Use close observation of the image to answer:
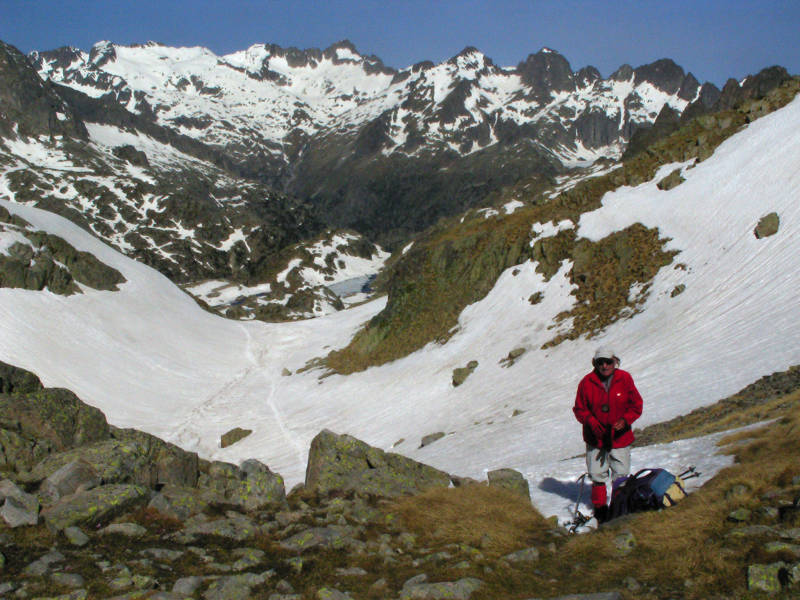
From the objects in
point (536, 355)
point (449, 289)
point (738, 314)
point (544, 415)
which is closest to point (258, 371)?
point (449, 289)

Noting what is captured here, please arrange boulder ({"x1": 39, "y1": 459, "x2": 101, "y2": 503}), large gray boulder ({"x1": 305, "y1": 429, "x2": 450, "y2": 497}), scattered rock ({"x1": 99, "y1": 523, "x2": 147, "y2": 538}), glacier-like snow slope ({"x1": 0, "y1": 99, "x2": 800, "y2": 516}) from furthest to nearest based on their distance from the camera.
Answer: glacier-like snow slope ({"x1": 0, "y1": 99, "x2": 800, "y2": 516})
large gray boulder ({"x1": 305, "y1": 429, "x2": 450, "y2": 497})
boulder ({"x1": 39, "y1": 459, "x2": 101, "y2": 503})
scattered rock ({"x1": 99, "y1": 523, "x2": 147, "y2": 538})

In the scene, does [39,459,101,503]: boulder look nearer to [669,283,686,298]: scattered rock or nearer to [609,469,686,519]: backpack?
[609,469,686,519]: backpack

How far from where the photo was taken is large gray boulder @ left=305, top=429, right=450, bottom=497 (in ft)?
43.7

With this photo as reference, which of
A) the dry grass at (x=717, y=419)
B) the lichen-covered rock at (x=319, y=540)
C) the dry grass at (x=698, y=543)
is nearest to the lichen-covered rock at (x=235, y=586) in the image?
the lichen-covered rock at (x=319, y=540)

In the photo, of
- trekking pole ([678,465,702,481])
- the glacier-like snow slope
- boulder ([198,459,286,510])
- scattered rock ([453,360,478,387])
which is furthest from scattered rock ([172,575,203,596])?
scattered rock ([453,360,478,387])

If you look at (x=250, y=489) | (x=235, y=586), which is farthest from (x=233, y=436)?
(x=235, y=586)

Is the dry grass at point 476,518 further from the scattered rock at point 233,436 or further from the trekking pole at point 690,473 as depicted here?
the scattered rock at point 233,436

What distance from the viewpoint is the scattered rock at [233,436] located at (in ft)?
136

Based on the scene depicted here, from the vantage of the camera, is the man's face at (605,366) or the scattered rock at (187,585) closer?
the scattered rock at (187,585)

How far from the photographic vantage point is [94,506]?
10367 mm

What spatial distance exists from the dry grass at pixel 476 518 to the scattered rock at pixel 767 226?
23.7 meters

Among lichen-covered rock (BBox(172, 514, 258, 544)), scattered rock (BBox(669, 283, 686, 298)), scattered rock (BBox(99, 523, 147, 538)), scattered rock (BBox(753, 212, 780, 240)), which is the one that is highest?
scattered rock (BBox(753, 212, 780, 240))

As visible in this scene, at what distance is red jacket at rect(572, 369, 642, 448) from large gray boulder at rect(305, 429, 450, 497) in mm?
4356

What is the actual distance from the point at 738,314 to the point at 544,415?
9011 mm
